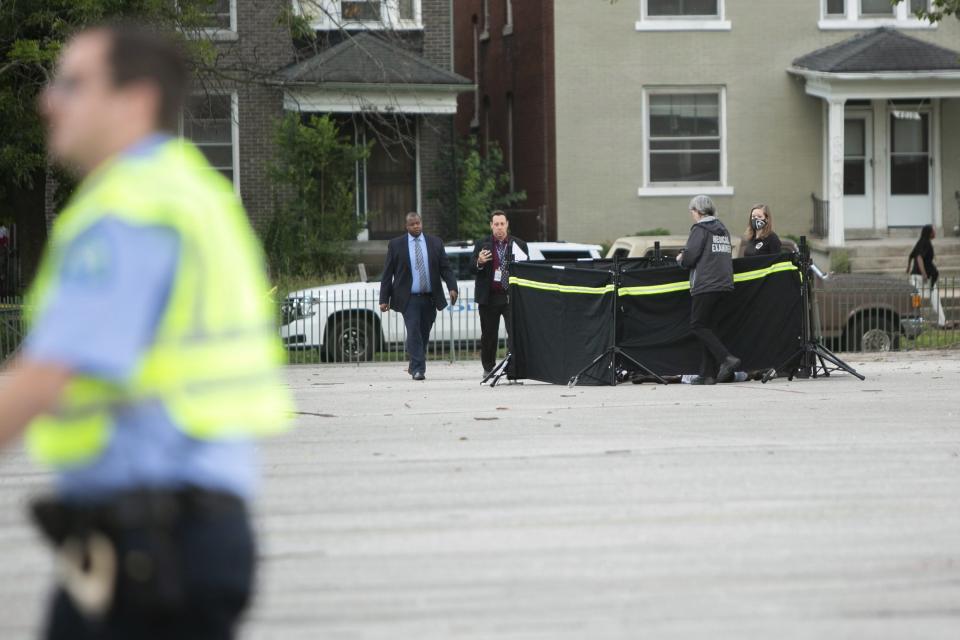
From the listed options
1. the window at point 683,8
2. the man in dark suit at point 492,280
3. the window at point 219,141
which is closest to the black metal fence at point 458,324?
the man in dark suit at point 492,280

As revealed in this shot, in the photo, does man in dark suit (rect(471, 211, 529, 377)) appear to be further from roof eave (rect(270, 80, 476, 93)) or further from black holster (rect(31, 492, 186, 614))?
black holster (rect(31, 492, 186, 614))

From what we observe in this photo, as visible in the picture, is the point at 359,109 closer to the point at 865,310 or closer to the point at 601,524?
the point at 865,310

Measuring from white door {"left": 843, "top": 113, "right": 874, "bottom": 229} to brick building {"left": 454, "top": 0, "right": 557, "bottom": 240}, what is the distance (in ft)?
20.0

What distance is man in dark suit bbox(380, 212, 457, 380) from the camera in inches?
719

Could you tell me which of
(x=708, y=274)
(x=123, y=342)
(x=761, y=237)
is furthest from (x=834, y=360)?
(x=123, y=342)

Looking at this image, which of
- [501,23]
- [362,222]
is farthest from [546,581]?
[501,23]

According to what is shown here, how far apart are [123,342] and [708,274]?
44.6 ft

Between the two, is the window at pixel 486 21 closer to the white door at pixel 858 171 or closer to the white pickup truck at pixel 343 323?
the white door at pixel 858 171

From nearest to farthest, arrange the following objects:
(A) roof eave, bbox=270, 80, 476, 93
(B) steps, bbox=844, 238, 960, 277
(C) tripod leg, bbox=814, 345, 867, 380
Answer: (C) tripod leg, bbox=814, 345, 867, 380 < (A) roof eave, bbox=270, 80, 476, 93 < (B) steps, bbox=844, 238, 960, 277

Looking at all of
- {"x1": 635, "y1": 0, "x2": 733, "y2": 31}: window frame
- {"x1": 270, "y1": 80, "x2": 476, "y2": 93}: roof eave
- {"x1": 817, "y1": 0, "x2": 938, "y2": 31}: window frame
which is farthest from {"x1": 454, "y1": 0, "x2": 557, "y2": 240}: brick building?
{"x1": 817, "y1": 0, "x2": 938, "y2": 31}: window frame

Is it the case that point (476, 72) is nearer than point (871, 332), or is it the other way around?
point (871, 332)

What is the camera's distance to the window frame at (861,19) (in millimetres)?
32188

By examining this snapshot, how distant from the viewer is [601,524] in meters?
8.35

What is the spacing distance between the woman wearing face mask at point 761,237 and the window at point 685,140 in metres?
14.6
